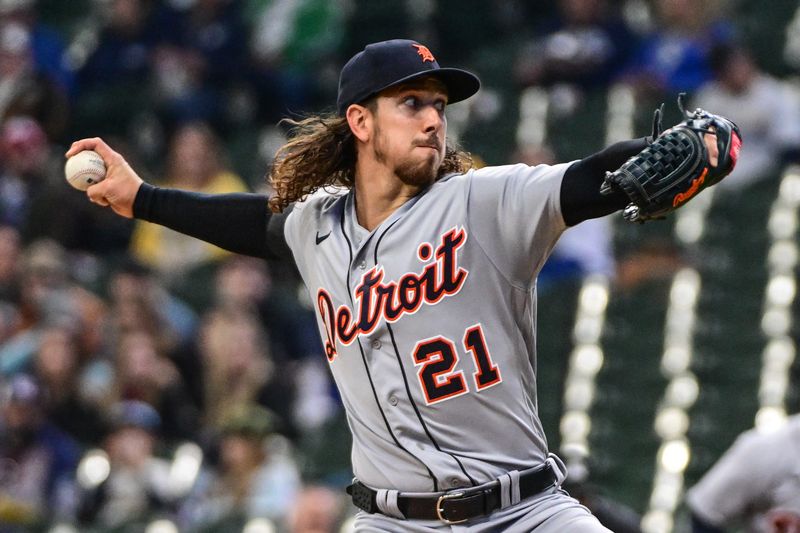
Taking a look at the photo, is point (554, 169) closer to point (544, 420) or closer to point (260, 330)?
point (544, 420)

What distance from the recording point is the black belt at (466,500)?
3.32 meters

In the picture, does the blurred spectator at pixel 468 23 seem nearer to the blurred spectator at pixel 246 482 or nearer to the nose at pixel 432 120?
the blurred spectator at pixel 246 482

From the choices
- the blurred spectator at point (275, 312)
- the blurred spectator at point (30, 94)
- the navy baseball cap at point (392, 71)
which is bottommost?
the blurred spectator at point (275, 312)

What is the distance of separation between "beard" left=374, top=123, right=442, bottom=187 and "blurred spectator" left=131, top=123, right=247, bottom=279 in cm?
513

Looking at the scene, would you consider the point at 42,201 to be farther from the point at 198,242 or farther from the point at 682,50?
the point at 682,50

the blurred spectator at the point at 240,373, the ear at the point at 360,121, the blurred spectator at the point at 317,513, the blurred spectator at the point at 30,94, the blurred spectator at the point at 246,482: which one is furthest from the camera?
the blurred spectator at the point at 30,94

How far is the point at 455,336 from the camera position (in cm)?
334

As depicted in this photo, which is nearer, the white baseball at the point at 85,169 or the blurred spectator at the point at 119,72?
the white baseball at the point at 85,169

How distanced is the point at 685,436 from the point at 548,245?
3623 millimetres

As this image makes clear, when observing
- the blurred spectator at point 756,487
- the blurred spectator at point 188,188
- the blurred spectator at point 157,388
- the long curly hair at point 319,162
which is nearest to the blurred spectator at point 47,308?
the blurred spectator at point 157,388

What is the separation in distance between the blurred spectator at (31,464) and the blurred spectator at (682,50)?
12.7ft

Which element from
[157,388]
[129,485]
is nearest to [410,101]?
[129,485]

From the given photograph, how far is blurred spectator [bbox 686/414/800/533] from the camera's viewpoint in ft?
13.1

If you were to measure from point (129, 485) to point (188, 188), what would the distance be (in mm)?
2280
